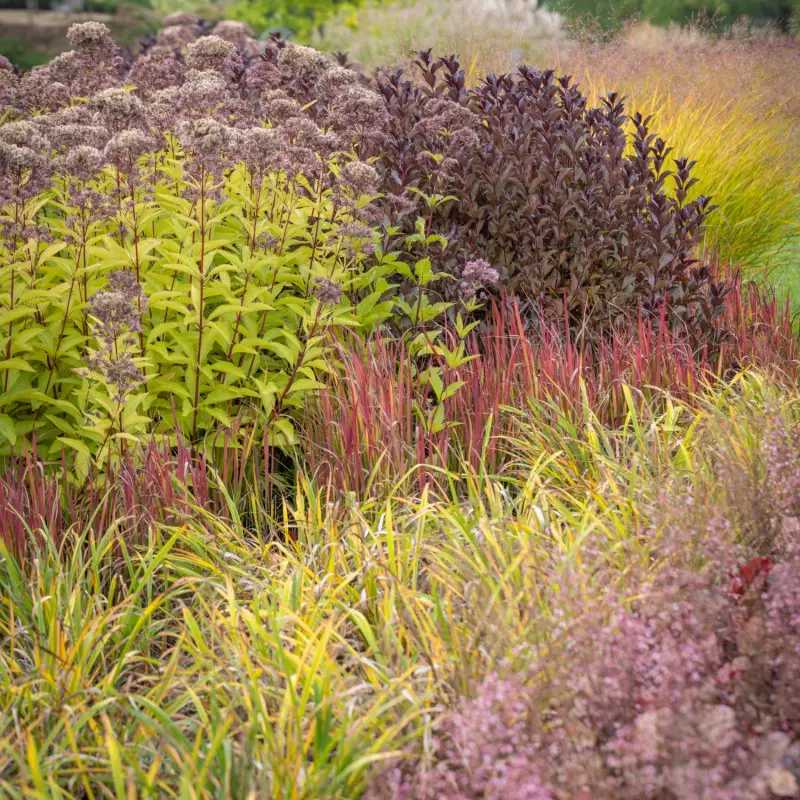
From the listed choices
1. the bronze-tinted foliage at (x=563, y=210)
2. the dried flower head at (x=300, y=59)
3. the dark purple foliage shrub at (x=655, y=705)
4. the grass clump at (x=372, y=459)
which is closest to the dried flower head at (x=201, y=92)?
the grass clump at (x=372, y=459)

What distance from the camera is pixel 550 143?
220 inches

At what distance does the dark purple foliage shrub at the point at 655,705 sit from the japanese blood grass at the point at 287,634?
0.12m

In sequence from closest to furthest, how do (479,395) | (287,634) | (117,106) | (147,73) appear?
(287,634) → (117,106) → (479,395) → (147,73)

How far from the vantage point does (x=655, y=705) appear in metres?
2.27

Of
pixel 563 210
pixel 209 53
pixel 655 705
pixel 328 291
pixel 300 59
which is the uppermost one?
pixel 300 59

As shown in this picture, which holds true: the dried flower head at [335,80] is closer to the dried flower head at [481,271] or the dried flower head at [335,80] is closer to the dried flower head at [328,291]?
the dried flower head at [481,271]

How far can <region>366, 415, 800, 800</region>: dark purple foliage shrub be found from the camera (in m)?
2.01

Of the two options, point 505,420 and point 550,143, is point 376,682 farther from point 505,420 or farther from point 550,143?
point 550,143

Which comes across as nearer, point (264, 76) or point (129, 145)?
point (129, 145)

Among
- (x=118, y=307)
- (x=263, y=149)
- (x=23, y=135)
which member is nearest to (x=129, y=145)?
(x=23, y=135)

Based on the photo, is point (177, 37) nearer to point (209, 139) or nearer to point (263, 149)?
point (263, 149)

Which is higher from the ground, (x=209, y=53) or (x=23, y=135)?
(x=209, y=53)

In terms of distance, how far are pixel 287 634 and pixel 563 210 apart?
3.20 meters

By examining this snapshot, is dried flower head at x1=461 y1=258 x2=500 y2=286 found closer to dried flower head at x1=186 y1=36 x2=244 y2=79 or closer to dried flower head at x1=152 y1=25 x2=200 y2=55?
dried flower head at x1=186 y1=36 x2=244 y2=79
